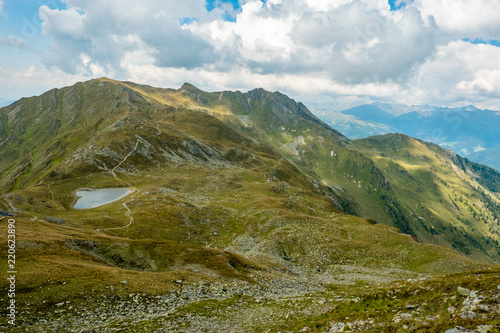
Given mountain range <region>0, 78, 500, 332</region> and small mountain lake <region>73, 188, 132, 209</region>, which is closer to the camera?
mountain range <region>0, 78, 500, 332</region>

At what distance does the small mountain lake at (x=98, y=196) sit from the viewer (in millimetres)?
99006

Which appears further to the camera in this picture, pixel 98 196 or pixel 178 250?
pixel 98 196

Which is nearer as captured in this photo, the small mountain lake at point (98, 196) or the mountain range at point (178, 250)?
the mountain range at point (178, 250)

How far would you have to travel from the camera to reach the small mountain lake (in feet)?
325

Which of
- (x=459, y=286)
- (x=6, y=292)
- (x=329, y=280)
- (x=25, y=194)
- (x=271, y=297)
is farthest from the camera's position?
(x=25, y=194)

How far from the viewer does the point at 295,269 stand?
6347 cm

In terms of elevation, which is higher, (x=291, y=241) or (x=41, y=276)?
(x=41, y=276)

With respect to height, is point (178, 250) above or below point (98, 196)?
below

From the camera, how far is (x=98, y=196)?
108062mm

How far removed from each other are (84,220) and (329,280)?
69722 mm

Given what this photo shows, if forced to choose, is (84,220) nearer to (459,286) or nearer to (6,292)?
(6,292)

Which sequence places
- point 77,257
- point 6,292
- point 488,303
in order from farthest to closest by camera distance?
point 77,257, point 6,292, point 488,303

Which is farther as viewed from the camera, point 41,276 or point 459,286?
point 41,276

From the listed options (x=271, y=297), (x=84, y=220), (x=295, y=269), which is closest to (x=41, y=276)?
(x=271, y=297)
